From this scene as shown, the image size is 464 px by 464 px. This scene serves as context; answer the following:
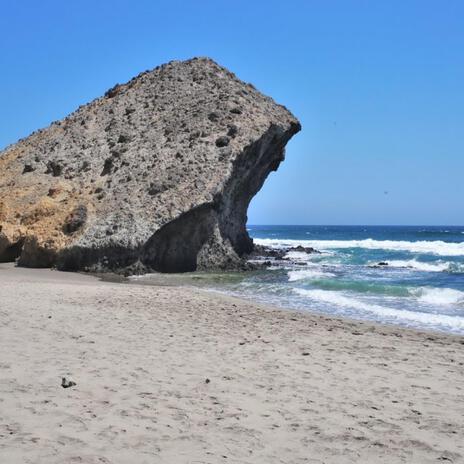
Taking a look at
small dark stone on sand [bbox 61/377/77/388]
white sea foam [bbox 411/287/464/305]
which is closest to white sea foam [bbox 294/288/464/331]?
white sea foam [bbox 411/287/464/305]

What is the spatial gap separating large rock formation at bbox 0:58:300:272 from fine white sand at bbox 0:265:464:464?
45.4ft

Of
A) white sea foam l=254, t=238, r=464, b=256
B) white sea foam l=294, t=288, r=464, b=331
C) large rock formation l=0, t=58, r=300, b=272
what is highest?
large rock formation l=0, t=58, r=300, b=272

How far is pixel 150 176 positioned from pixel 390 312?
16.3 metres

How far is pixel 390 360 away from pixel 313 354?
1.22 m

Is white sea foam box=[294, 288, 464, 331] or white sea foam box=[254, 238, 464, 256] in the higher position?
white sea foam box=[254, 238, 464, 256]

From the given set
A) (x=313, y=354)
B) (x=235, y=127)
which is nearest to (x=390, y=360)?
(x=313, y=354)

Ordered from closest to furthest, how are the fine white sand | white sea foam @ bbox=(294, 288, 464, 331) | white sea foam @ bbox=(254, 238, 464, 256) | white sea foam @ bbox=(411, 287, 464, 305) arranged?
1. the fine white sand
2. white sea foam @ bbox=(294, 288, 464, 331)
3. white sea foam @ bbox=(411, 287, 464, 305)
4. white sea foam @ bbox=(254, 238, 464, 256)

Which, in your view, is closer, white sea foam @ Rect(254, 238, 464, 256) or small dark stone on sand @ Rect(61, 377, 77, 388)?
small dark stone on sand @ Rect(61, 377, 77, 388)

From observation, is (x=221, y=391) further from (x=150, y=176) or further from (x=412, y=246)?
(x=412, y=246)

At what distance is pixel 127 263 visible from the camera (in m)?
25.5

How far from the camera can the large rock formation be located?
84.8ft

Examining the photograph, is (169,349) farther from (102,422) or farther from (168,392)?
(102,422)

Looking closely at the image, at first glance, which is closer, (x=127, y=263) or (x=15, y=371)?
(x=15, y=371)

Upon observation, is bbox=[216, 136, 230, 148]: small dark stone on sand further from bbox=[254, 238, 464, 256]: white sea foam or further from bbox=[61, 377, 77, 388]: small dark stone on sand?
bbox=[254, 238, 464, 256]: white sea foam
